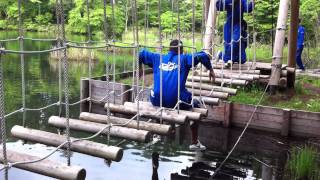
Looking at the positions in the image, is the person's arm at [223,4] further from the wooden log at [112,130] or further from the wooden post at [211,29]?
the wooden log at [112,130]

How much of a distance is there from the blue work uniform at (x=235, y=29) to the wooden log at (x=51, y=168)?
18.4ft

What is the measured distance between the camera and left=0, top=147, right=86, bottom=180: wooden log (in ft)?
10.3

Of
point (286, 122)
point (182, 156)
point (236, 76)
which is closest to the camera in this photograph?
point (236, 76)

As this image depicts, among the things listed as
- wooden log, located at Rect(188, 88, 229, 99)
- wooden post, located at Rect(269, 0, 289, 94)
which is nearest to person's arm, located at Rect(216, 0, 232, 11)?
wooden post, located at Rect(269, 0, 289, 94)

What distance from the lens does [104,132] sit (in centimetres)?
435

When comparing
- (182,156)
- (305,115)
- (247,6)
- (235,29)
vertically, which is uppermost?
(247,6)

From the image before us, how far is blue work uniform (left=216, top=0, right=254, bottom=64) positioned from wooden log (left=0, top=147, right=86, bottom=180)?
5.62 m

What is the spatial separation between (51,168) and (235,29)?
622 cm

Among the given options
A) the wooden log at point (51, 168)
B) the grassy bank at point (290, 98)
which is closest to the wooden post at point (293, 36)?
the grassy bank at point (290, 98)

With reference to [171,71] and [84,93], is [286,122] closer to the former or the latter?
[171,71]

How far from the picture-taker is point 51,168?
3.19m

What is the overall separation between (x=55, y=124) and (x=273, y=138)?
5619 mm

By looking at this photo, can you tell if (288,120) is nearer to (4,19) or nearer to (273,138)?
(273,138)

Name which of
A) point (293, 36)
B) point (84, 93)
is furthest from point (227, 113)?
point (84, 93)
